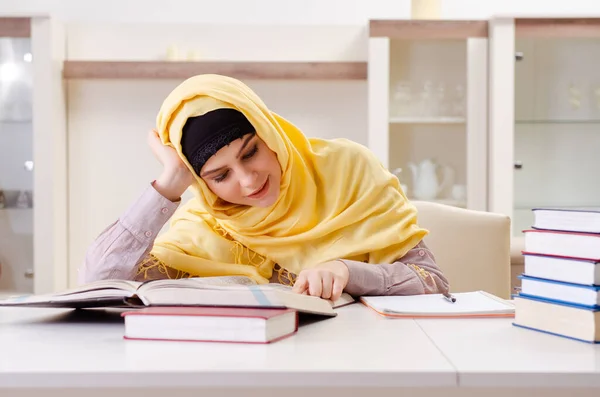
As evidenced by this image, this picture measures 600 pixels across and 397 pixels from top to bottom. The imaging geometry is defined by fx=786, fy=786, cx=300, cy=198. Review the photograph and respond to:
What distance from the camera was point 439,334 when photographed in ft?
3.21

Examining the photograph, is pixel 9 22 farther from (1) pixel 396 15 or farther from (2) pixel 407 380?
(2) pixel 407 380

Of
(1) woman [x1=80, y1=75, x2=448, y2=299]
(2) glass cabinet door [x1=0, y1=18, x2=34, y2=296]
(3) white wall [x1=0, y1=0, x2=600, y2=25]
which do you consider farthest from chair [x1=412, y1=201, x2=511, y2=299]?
(2) glass cabinet door [x1=0, y1=18, x2=34, y2=296]

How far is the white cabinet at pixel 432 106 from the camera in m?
3.62

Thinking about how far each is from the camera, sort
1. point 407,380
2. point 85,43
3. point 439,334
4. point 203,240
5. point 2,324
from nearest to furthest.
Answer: point 407,380 < point 439,334 < point 2,324 < point 203,240 < point 85,43

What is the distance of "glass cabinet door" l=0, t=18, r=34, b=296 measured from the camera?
361 centimetres

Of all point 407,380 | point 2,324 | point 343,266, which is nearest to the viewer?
point 407,380

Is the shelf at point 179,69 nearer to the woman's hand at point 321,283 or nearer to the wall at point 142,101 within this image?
the wall at point 142,101

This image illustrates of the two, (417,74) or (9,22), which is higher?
(9,22)

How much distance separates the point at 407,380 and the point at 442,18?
3.34 meters

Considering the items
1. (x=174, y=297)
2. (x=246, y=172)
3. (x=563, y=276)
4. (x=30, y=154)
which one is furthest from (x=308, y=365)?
(x=30, y=154)

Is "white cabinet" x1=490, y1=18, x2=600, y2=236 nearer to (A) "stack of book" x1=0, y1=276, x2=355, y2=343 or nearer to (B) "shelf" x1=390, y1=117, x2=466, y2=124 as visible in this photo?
(B) "shelf" x1=390, y1=117, x2=466, y2=124

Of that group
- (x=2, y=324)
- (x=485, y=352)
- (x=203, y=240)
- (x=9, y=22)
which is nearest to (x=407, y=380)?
(x=485, y=352)

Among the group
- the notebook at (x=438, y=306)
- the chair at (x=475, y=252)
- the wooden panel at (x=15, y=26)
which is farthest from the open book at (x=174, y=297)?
the wooden panel at (x=15, y=26)

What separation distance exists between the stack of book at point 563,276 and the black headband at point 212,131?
28.1 inches
